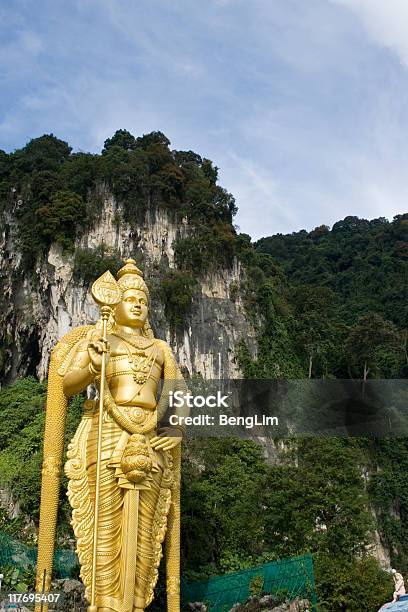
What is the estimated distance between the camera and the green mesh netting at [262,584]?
8781mm

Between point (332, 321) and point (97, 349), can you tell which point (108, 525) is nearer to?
point (97, 349)

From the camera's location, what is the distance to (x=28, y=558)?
29.9ft

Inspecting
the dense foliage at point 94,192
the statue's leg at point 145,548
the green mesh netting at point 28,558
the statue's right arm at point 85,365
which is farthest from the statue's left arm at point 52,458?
A: the dense foliage at point 94,192

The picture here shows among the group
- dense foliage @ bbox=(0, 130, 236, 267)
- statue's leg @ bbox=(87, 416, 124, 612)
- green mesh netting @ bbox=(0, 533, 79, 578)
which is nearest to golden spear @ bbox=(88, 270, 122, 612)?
statue's leg @ bbox=(87, 416, 124, 612)

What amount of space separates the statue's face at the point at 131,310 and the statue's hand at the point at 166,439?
3.66 feet

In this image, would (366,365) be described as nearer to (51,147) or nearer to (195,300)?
(195,300)

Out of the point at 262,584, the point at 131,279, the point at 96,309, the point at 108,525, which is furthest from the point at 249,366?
the point at 108,525

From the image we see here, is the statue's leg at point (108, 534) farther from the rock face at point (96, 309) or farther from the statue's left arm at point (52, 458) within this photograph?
the rock face at point (96, 309)

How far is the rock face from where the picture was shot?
21.6m

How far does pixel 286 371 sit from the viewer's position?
23.7 metres

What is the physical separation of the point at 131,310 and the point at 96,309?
574 inches

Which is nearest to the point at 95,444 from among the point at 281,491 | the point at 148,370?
the point at 148,370

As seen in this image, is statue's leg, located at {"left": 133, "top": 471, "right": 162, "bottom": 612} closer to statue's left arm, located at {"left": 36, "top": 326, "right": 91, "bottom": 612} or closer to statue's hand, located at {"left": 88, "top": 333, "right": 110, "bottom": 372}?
statue's left arm, located at {"left": 36, "top": 326, "right": 91, "bottom": 612}

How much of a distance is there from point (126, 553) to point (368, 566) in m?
6.83
